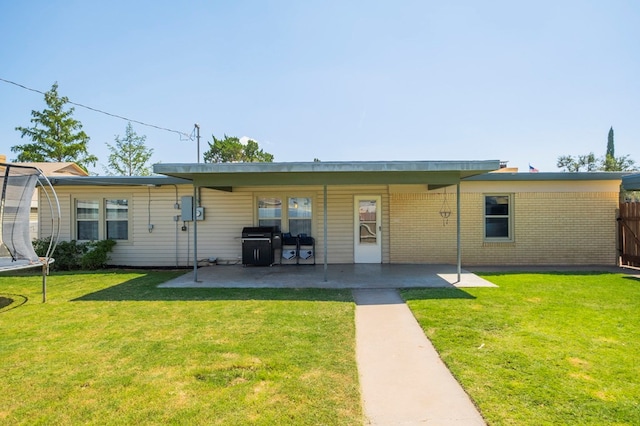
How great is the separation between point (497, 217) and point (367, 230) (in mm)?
3707

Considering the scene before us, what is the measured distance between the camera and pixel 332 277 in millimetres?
7887

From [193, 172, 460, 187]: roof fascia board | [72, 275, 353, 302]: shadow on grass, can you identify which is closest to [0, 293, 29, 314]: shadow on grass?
[72, 275, 353, 302]: shadow on grass

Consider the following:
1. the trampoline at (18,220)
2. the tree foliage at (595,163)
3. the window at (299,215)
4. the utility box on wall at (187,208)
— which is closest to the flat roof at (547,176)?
the window at (299,215)

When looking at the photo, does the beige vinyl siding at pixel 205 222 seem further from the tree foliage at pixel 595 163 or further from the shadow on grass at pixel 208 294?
the tree foliage at pixel 595 163

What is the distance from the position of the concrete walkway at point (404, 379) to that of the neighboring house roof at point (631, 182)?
26.0 ft

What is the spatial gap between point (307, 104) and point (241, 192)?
7065 mm

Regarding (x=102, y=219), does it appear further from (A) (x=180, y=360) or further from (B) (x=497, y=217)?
(B) (x=497, y=217)

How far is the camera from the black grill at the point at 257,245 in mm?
9445

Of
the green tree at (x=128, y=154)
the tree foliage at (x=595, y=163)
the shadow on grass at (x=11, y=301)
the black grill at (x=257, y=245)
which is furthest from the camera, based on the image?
the tree foliage at (x=595, y=163)

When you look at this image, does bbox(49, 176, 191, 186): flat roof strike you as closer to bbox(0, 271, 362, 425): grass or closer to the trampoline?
the trampoline

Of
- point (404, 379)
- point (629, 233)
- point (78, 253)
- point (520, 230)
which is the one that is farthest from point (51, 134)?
point (629, 233)

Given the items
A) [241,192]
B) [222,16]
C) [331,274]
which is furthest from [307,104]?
[331,274]

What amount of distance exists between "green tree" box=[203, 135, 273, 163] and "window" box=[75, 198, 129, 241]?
106ft

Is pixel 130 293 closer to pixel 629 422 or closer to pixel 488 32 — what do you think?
pixel 629 422
